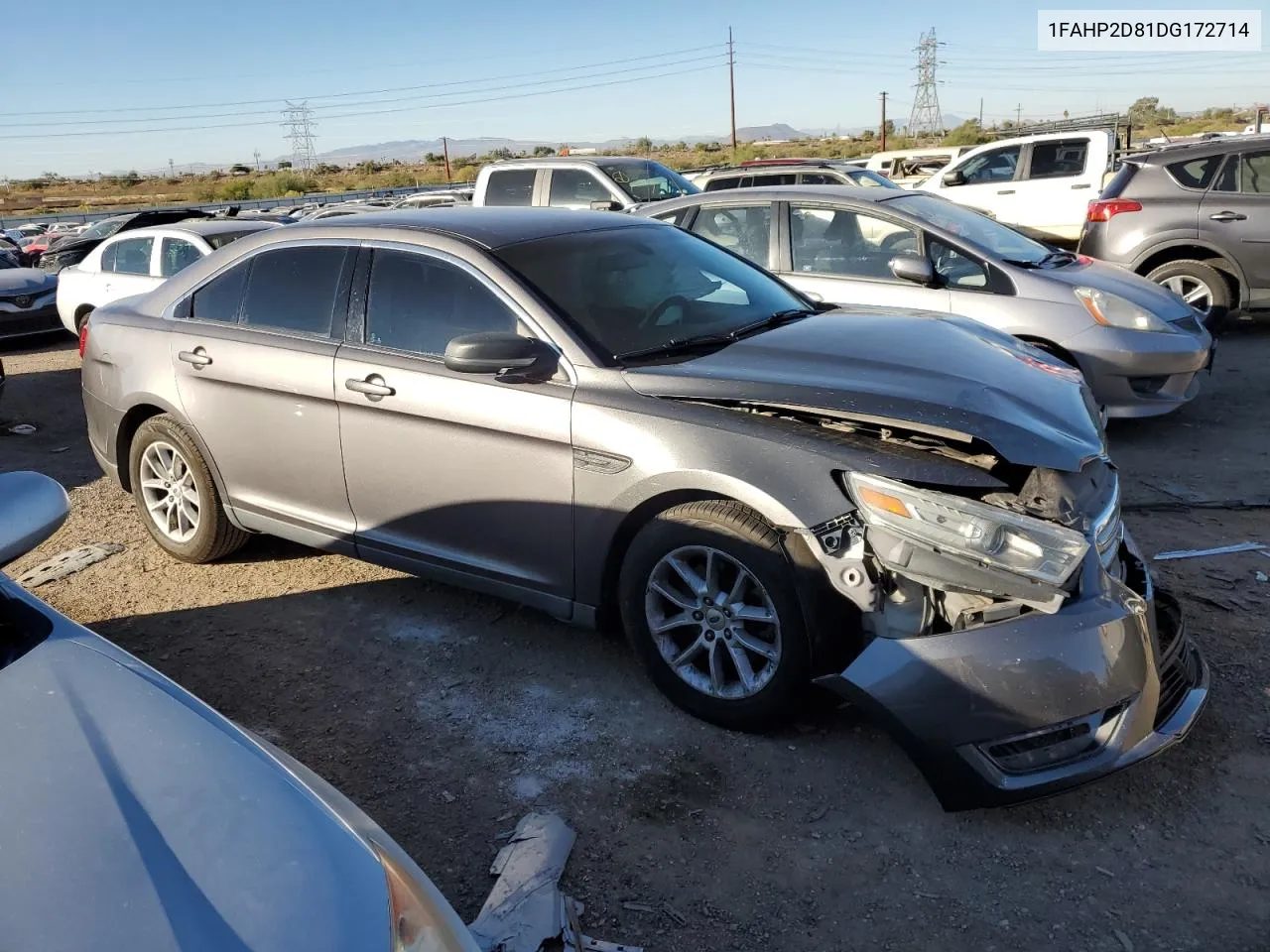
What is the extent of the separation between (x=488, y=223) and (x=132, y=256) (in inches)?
313

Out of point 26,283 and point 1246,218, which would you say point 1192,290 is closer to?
point 1246,218

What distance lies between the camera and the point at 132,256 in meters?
10.7

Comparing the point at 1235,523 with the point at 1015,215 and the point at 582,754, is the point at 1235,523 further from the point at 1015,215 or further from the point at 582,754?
the point at 1015,215

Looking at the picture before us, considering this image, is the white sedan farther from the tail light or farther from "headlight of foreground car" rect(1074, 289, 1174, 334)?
the tail light

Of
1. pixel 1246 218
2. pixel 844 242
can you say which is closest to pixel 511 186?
pixel 844 242

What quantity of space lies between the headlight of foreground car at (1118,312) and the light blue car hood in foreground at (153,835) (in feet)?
19.7

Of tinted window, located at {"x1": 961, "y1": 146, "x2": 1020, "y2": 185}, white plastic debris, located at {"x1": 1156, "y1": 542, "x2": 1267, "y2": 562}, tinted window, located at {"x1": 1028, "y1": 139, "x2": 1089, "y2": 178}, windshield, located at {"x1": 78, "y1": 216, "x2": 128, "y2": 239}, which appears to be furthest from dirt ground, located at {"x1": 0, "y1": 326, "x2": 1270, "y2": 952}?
windshield, located at {"x1": 78, "y1": 216, "x2": 128, "y2": 239}

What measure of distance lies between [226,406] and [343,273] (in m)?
0.88

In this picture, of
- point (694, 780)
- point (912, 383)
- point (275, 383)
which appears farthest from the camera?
point (275, 383)

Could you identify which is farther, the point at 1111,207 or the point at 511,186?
the point at 511,186

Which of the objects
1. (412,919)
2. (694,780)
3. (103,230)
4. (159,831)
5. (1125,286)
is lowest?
(694,780)

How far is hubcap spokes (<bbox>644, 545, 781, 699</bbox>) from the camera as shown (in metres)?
3.36

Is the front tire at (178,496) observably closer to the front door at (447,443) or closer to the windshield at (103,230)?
the front door at (447,443)

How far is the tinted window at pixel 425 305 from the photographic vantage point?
3.96 metres
